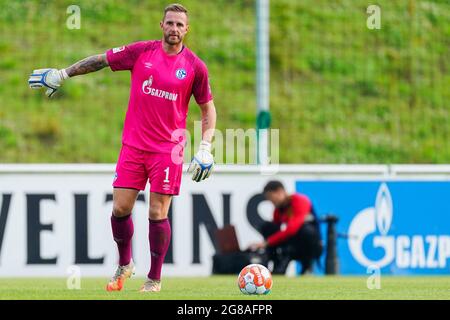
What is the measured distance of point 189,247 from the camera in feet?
46.9

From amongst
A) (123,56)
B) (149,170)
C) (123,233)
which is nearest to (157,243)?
(123,233)

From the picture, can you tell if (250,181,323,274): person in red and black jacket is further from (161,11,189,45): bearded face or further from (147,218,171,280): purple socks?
(161,11,189,45): bearded face

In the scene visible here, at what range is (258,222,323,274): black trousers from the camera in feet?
47.6

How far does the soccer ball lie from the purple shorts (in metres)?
0.89

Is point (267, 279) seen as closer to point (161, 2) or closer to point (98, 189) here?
point (98, 189)

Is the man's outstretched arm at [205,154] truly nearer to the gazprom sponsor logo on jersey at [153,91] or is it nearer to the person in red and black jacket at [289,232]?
the gazprom sponsor logo on jersey at [153,91]

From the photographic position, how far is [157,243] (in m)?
9.70

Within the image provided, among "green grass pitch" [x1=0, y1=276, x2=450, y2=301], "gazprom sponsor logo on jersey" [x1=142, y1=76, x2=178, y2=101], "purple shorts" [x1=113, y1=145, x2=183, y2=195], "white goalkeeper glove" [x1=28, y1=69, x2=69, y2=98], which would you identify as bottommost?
"green grass pitch" [x1=0, y1=276, x2=450, y2=301]

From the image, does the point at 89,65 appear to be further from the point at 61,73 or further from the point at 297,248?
the point at 297,248

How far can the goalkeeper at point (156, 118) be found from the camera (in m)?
9.51

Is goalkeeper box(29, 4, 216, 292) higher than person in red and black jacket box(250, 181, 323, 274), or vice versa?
goalkeeper box(29, 4, 216, 292)

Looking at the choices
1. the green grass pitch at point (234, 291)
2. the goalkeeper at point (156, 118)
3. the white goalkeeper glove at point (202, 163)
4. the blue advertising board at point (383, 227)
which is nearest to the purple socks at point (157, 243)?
the goalkeeper at point (156, 118)

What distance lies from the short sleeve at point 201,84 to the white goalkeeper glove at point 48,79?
3.47 feet

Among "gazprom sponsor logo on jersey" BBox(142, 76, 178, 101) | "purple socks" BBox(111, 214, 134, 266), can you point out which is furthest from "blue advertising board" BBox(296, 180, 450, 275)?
"gazprom sponsor logo on jersey" BBox(142, 76, 178, 101)
